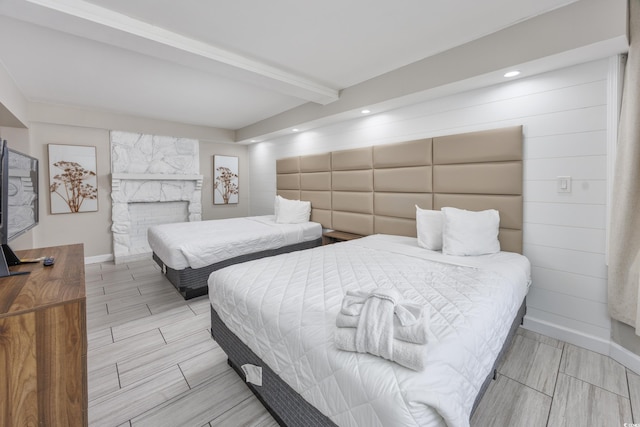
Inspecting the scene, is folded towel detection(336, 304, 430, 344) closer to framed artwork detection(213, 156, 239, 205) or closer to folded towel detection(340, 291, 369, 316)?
folded towel detection(340, 291, 369, 316)

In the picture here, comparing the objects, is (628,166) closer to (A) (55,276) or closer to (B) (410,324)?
(B) (410,324)

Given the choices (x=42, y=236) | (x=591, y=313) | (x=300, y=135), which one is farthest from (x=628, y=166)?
(x=42, y=236)

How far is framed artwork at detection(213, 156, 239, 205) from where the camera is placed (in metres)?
5.74

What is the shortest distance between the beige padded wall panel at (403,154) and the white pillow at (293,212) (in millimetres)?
1416

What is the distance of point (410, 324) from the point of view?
3.39 feet

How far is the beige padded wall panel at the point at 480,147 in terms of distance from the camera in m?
2.36

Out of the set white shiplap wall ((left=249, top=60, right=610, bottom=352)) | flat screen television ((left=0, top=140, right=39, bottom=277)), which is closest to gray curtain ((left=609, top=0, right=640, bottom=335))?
white shiplap wall ((left=249, top=60, right=610, bottom=352))

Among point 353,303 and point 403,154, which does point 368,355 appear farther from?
point 403,154

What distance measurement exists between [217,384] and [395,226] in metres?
2.37

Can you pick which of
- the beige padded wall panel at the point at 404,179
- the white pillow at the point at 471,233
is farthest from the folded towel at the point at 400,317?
the beige padded wall panel at the point at 404,179

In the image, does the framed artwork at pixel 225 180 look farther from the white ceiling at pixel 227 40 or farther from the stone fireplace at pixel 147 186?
the white ceiling at pixel 227 40

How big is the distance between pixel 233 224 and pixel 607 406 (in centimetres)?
409

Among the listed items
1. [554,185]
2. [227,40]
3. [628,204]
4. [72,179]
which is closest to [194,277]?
[227,40]

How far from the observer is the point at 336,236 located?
3865 millimetres
